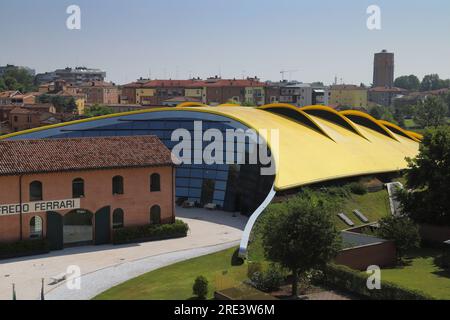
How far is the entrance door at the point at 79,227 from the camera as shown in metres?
37.3

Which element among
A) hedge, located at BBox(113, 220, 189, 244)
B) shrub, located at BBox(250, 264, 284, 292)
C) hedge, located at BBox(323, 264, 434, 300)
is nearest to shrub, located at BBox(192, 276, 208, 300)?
shrub, located at BBox(250, 264, 284, 292)

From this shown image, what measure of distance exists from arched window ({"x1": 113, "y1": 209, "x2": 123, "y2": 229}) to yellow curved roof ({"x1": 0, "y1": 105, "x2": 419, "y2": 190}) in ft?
34.9

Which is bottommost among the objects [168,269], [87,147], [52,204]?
[168,269]

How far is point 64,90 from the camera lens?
152375mm

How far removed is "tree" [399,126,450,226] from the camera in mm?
37250

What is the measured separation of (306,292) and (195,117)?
90.0 ft

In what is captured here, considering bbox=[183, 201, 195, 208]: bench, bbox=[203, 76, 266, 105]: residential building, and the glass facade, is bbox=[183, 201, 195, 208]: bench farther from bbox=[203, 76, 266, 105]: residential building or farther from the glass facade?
bbox=[203, 76, 266, 105]: residential building

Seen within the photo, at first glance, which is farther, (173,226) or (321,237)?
(173,226)

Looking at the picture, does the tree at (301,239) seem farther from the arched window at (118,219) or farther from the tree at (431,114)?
the tree at (431,114)

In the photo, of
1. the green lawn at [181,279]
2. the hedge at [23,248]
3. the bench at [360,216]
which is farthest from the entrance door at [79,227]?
the bench at [360,216]

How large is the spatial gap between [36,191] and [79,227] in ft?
12.7
